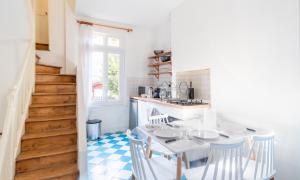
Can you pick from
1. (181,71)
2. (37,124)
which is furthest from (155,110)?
(37,124)

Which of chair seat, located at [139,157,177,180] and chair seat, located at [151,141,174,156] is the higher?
chair seat, located at [151,141,174,156]

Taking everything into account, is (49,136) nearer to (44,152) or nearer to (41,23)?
(44,152)

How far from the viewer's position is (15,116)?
170 cm

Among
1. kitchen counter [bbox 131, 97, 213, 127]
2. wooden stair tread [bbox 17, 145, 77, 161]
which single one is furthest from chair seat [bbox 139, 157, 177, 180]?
wooden stair tread [bbox 17, 145, 77, 161]

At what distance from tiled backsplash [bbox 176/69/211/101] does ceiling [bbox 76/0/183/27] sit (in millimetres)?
1380

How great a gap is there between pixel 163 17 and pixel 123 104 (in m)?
2.33

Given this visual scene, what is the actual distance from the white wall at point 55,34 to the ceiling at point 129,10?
38 centimetres

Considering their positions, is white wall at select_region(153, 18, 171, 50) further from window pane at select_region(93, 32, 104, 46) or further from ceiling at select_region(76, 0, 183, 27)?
window pane at select_region(93, 32, 104, 46)

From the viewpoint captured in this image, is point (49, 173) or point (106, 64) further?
point (106, 64)

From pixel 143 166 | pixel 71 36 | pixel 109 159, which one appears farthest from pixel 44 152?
pixel 71 36

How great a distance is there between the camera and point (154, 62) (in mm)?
4359

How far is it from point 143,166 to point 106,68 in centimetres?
311

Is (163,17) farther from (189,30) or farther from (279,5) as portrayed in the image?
(279,5)

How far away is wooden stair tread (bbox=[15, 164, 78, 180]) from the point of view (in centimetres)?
169
